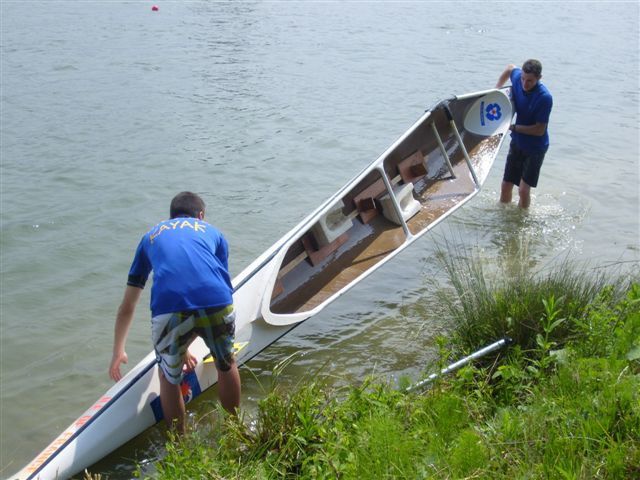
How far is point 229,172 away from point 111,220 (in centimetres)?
254

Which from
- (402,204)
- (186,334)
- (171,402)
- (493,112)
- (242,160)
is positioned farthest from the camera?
(242,160)

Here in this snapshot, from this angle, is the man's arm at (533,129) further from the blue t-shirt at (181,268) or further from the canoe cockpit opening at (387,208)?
the blue t-shirt at (181,268)

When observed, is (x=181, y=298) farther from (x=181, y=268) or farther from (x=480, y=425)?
(x=480, y=425)

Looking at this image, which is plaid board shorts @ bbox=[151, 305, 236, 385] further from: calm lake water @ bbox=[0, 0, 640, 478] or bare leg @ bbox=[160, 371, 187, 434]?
calm lake water @ bbox=[0, 0, 640, 478]

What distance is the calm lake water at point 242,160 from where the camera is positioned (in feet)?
22.6

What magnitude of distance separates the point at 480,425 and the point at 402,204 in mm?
4425

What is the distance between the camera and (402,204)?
8.42 meters

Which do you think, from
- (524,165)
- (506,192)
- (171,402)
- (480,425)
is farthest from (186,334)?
(506,192)

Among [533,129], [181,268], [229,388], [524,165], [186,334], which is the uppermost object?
[181,268]

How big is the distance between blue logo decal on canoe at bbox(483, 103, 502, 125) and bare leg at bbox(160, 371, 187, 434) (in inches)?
245

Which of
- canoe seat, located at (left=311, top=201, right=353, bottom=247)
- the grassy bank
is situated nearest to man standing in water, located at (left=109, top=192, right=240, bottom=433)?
the grassy bank

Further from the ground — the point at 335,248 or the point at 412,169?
the point at 412,169

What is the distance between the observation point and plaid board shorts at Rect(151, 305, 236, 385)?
4840 mm

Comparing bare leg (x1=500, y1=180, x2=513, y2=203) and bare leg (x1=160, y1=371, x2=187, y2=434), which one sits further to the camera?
bare leg (x1=500, y1=180, x2=513, y2=203)
